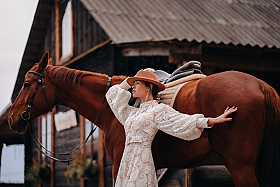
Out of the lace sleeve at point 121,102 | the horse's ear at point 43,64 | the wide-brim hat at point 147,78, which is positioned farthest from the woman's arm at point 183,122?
the horse's ear at point 43,64

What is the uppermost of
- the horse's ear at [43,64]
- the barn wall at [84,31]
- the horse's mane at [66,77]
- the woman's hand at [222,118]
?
the barn wall at [84,31]

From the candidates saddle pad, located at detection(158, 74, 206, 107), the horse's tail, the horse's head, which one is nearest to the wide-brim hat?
saddle pad, located at detection(158, 74, 206, 107)

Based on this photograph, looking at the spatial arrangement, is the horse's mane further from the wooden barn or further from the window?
the window

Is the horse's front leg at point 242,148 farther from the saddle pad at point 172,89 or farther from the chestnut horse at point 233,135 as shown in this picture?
the saddle pad at point 172,89

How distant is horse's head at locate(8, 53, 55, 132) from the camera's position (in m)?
4.13

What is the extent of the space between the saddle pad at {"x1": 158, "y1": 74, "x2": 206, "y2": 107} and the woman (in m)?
0.11

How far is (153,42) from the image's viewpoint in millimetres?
6141

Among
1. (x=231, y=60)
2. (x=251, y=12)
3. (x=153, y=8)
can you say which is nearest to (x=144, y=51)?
(x=231, y=60)

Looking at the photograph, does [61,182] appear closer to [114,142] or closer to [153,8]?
[153,8]

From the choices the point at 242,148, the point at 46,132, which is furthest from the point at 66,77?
the point at 46,132

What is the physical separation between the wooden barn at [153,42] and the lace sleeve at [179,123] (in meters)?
2.01

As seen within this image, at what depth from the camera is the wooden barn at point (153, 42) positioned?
634 centimetres

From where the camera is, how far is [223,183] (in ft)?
16.6

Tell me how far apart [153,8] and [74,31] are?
224cm
